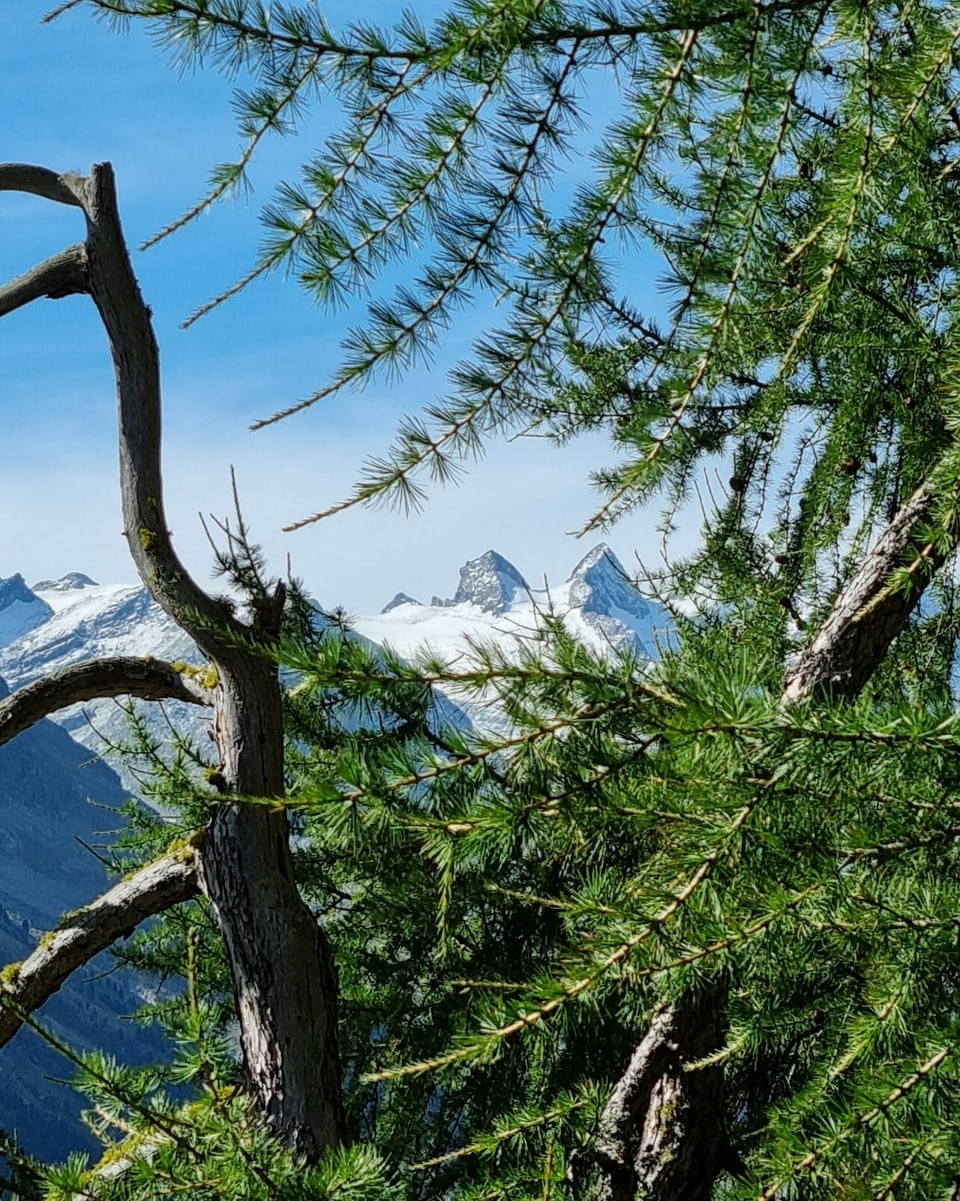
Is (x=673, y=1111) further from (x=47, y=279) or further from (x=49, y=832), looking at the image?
(x=49, y=832)

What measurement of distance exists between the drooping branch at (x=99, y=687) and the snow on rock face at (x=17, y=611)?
18056 cm

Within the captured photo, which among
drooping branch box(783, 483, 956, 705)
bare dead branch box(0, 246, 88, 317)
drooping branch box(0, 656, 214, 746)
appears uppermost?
bare dead branch box(0, 246, 88, 317)

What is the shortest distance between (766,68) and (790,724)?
591 mm

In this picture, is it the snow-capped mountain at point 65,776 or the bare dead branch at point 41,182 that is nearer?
the bare dead branch at point 41,182

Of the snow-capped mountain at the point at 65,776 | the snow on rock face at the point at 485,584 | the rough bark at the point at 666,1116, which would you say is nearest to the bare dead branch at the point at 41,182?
the rough bark at the point at 666,1116

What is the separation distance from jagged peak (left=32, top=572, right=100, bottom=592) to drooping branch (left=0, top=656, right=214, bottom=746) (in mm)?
197336

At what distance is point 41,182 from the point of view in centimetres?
230

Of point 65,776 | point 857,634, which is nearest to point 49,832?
point 65,776

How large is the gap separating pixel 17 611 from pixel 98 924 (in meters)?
187

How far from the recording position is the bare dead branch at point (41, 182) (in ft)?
7.41

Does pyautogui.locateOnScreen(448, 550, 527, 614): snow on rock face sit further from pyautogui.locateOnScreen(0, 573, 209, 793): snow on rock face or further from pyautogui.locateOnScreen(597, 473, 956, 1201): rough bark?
pyautogui.locateOnScreen(597, 473, 956, 1201): rough bark

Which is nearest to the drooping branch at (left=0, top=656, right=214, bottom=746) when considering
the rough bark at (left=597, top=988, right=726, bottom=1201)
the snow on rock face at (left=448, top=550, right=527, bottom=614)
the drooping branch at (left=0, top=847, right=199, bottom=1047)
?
the drooping branch at (left=0, top=847, right=199, bottom=1047)

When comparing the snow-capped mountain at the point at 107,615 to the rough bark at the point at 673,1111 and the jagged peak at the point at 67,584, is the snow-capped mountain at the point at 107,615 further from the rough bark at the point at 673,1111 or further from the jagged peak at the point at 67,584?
the rough bark at the point at 673,1111

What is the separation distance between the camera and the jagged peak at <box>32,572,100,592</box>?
189m
